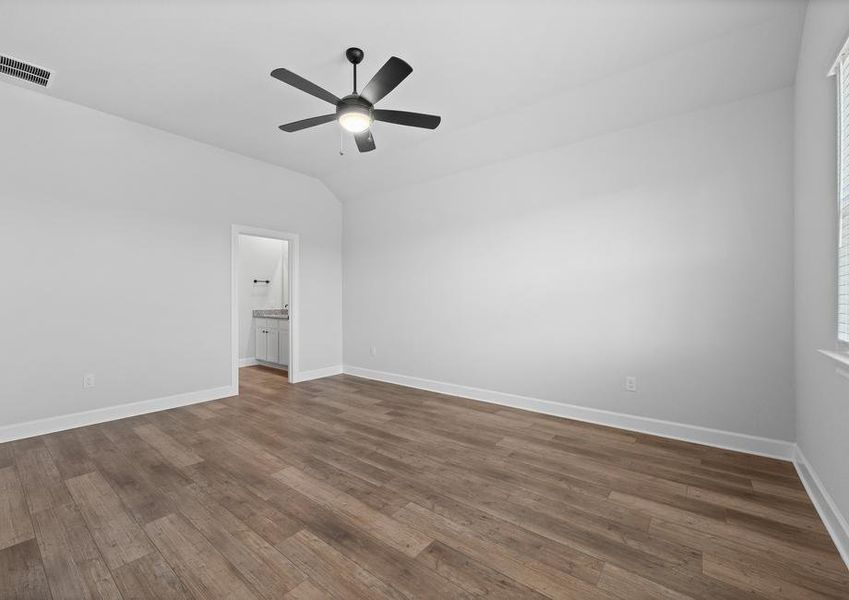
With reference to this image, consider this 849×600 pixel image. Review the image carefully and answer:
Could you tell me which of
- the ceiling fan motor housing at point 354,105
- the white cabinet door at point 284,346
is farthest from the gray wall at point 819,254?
the white cabinet door at point 284,346

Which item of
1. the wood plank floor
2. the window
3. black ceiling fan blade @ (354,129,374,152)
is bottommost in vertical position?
the wood plank floor

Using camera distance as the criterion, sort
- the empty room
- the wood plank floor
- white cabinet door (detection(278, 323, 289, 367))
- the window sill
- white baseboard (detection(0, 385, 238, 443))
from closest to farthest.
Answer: the wood plank floor < the window sill < the empty room < white baseboard (detection(0, 385, 238, 443)) < white cabinet door (detection(278, 323, 289, 367))

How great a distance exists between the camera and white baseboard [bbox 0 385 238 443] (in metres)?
3.09

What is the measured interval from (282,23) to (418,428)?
10.9 feet

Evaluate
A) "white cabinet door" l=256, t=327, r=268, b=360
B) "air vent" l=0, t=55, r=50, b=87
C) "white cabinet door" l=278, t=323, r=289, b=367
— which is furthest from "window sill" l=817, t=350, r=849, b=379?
"white cabinet door" l=256, t=327, r=268, b=360

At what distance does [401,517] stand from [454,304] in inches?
113

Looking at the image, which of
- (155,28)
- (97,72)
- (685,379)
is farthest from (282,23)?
(685,379)

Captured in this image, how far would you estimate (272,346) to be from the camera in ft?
20.4

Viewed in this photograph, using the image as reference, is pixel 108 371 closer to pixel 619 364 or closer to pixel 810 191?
pixel 619 364

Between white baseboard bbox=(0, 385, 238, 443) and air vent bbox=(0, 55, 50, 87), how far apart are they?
115 inches

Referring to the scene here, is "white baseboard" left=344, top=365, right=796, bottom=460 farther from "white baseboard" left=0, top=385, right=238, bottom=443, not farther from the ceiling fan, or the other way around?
the ceiling fan

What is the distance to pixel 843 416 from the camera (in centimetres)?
174

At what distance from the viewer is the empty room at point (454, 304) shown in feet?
5.81

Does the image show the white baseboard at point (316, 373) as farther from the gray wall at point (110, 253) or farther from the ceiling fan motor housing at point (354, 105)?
the ceiling fan motor housing at point (354, 105)
